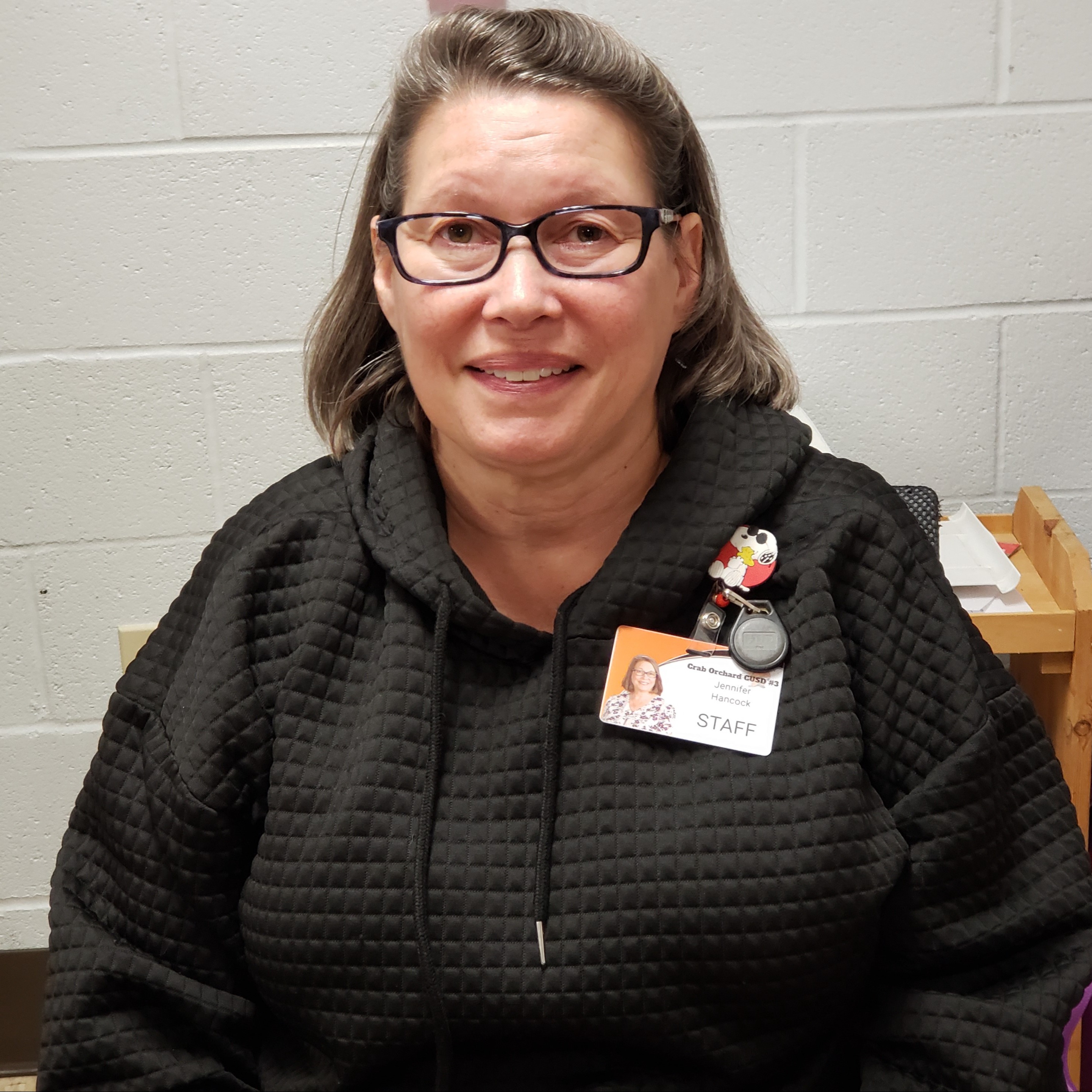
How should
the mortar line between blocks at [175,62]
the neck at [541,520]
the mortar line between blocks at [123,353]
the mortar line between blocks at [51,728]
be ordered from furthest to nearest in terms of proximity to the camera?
the mortar line between blocks at [51,728]
the mortar line between blocks at [123,353]
the mortar line between blocks at [175,62]
the neck at [541,520]

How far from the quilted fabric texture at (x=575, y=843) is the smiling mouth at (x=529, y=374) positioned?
17cm

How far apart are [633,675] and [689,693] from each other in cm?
5

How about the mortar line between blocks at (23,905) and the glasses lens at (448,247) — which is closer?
the glasses lens at (448,247)

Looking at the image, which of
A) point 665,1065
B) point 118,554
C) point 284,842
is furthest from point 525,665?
point 118,554

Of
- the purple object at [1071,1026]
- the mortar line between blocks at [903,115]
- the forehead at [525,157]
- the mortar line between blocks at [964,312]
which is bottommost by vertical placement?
the purple object at [1071,1026]

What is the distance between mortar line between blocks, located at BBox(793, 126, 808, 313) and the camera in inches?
65.2

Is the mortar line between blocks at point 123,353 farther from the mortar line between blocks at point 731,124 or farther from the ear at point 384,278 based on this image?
the ear at point 384,278

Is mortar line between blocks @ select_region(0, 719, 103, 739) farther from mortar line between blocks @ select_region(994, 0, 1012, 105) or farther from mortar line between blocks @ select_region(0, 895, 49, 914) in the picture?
mortar line between blocks @ select_region(994, 0, 1012, 105)

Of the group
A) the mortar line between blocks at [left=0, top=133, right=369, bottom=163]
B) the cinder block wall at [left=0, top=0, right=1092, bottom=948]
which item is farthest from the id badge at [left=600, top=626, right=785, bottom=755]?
the mortar line between blocks at [left=0, top=133, right=369, bottom=163]

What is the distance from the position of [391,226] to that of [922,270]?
891mm

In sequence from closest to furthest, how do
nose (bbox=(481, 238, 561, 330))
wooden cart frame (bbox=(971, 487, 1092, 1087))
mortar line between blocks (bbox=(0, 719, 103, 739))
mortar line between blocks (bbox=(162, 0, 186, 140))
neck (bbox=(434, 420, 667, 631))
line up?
nose (bbox=(481, 238, 561, 330)) → neck (bbox=(434, 420, 667, 631)) → wooden cart frame (bbox=(971, 487, 1092, 1087)) → mortar line between blocks (bbox=(162, 0, 186, 140)) → mortar line between blocks (bbox=(0, 719, 103, 739))

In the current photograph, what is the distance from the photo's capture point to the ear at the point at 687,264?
121 cm

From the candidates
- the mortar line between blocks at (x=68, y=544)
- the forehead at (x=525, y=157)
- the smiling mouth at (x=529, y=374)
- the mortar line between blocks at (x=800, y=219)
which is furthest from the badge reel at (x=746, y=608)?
the mortar line between blocks at (x=68, y=544)

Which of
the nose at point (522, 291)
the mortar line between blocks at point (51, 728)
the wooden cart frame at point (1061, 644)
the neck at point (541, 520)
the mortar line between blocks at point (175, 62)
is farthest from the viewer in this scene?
the mortar line between blocks at point (51, 728)
